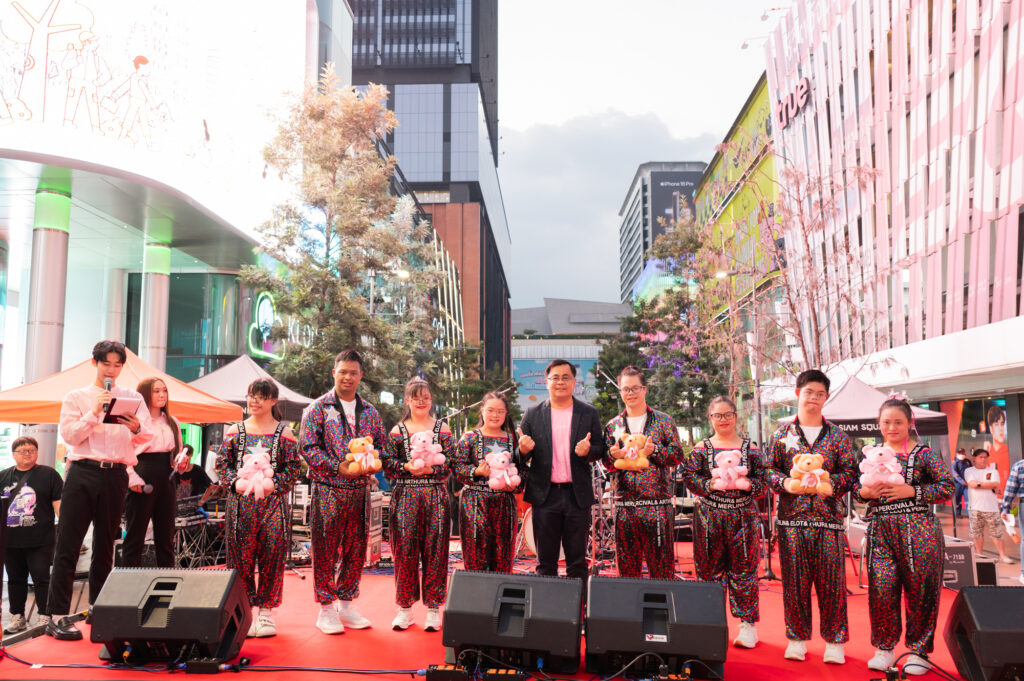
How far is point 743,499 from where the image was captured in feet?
16.3

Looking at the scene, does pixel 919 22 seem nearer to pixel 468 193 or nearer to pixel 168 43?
pixel 168 43

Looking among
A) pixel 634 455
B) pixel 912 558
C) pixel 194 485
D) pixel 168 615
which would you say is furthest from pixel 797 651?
pixel 194 485

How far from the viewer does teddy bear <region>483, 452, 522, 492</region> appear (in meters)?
5.07

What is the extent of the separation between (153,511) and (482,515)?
2.50m

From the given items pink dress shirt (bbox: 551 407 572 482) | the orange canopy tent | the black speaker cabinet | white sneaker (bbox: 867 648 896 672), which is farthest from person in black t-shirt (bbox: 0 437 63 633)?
white sneaker (bbox: 867 648 896 672)

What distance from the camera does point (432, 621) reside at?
17.1 feet

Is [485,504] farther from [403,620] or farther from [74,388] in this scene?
[74,388]

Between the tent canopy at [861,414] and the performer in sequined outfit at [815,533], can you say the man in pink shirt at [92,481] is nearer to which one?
the performer in sequined outfit at [815,533]

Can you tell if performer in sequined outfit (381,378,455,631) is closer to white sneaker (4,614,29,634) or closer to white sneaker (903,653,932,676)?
white sneaker (4,614,29,634)

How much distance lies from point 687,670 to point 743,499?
4.30 ft

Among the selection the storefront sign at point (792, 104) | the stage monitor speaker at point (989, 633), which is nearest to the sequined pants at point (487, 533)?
the stage monitor speaker at point (989, 633)

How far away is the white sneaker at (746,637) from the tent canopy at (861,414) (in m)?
4.60

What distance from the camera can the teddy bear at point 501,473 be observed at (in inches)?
199

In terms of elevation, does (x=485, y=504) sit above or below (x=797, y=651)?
above
